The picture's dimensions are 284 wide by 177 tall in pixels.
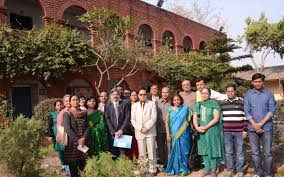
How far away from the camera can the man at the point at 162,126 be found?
7.43m

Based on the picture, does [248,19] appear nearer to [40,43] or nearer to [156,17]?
→ [156,17]

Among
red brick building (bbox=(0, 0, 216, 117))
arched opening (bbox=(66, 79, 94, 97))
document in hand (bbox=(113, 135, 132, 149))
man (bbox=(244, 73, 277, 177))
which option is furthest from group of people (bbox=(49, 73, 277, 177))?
arched opening (bbox=(66, 79, 94, 97))

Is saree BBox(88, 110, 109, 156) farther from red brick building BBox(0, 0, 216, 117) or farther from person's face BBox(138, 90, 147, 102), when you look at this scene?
red brick building BBox(0, 0, 216, 117)

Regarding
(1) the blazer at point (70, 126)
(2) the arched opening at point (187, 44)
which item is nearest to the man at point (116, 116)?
(1) the blazer at point (70, 126)

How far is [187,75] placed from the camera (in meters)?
17.0

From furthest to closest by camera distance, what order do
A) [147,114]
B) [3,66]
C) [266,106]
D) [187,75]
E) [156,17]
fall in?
1. [156,17]
2. [187,75]
3. [3,66]
4. [147,114]
5. [266,106]

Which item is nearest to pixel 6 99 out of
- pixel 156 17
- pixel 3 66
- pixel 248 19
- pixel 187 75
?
pixel 3 66

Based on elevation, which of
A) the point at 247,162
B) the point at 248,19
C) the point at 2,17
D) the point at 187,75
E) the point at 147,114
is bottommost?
the point at 247,162

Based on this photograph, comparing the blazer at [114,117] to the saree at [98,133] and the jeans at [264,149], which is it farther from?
the jeans at [264,149]

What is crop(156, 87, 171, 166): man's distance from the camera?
24.4 feet

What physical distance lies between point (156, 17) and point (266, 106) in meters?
14.7

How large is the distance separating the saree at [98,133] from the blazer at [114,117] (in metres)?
0.11

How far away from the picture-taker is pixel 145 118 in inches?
279

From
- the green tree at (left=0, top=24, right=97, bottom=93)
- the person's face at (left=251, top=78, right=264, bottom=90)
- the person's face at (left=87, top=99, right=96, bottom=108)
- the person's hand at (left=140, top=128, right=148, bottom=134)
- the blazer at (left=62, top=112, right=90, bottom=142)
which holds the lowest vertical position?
the person's hand at (left=140, top=128, right=148, bottom=134)
